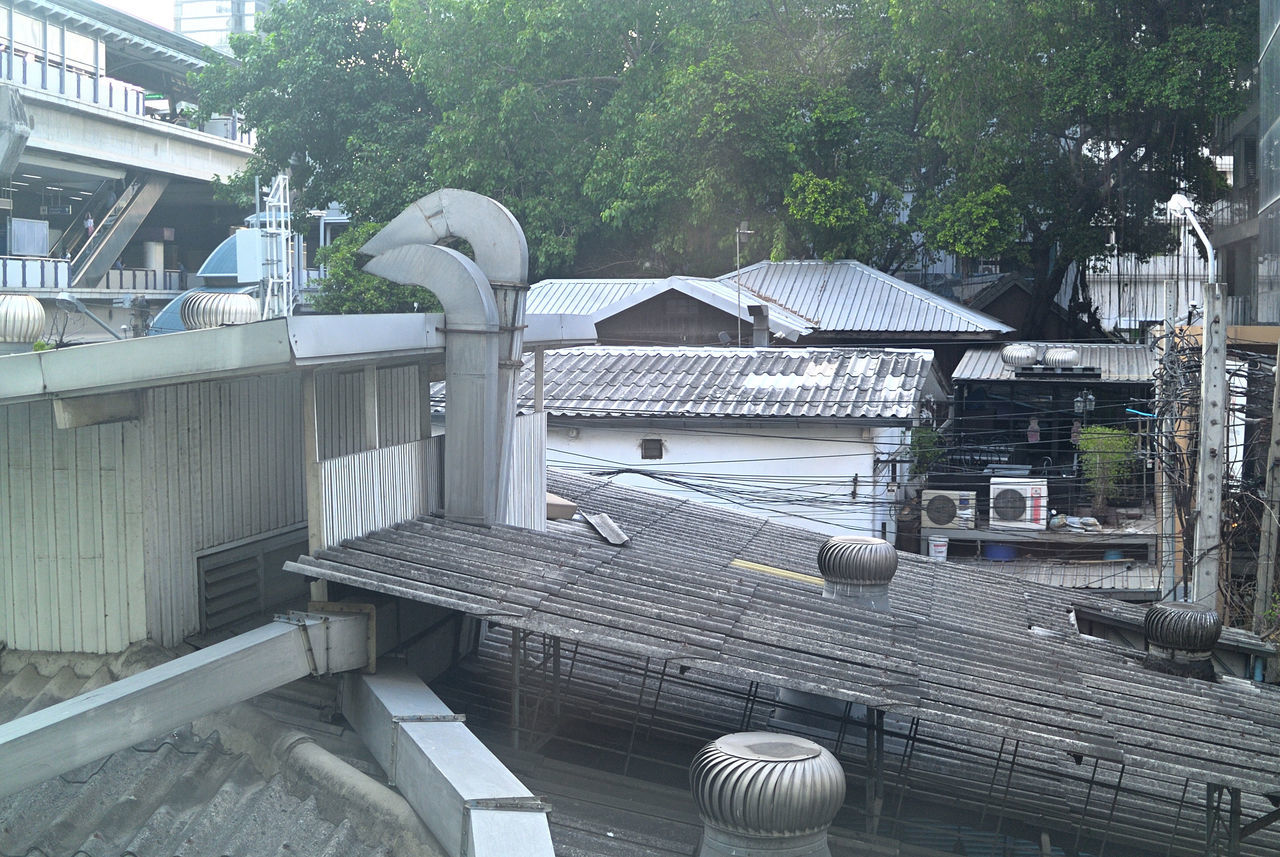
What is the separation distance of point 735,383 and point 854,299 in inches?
504

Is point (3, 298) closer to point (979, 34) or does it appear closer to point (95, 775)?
point (95, 775)

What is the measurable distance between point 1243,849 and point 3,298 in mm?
10199

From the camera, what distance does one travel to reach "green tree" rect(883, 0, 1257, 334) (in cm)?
2905

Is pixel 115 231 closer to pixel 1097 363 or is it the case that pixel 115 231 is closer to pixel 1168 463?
pixel 1097 363

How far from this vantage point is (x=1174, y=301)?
1558 cm

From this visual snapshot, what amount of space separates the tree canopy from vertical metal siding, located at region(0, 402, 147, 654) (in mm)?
27061

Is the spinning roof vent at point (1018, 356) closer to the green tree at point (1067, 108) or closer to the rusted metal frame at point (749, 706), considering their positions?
the green tree at point (1067, 108)

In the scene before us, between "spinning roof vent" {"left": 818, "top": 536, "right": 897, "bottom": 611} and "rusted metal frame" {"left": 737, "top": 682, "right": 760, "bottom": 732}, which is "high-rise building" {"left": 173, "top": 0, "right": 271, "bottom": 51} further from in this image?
"rusted metal frame" {"left": 737, "top": 682, "right": 760, "bottom": 732}

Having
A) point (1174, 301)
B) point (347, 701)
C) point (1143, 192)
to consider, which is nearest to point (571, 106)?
point (1143, 192)

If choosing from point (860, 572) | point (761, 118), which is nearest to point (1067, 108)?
point (761, 118)

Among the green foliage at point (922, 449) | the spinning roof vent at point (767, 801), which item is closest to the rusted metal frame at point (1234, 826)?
the spinning roof vent at point (767, 801)

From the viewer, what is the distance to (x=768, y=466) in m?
18.8

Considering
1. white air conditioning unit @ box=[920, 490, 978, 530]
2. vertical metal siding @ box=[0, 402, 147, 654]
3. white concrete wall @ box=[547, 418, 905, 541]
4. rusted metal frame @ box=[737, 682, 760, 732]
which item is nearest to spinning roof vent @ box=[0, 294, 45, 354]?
vertical metal siding @ box=[0, 402, 147, 654]

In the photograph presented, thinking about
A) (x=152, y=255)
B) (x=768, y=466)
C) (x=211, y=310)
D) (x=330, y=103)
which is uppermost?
(x=330, y=103)
